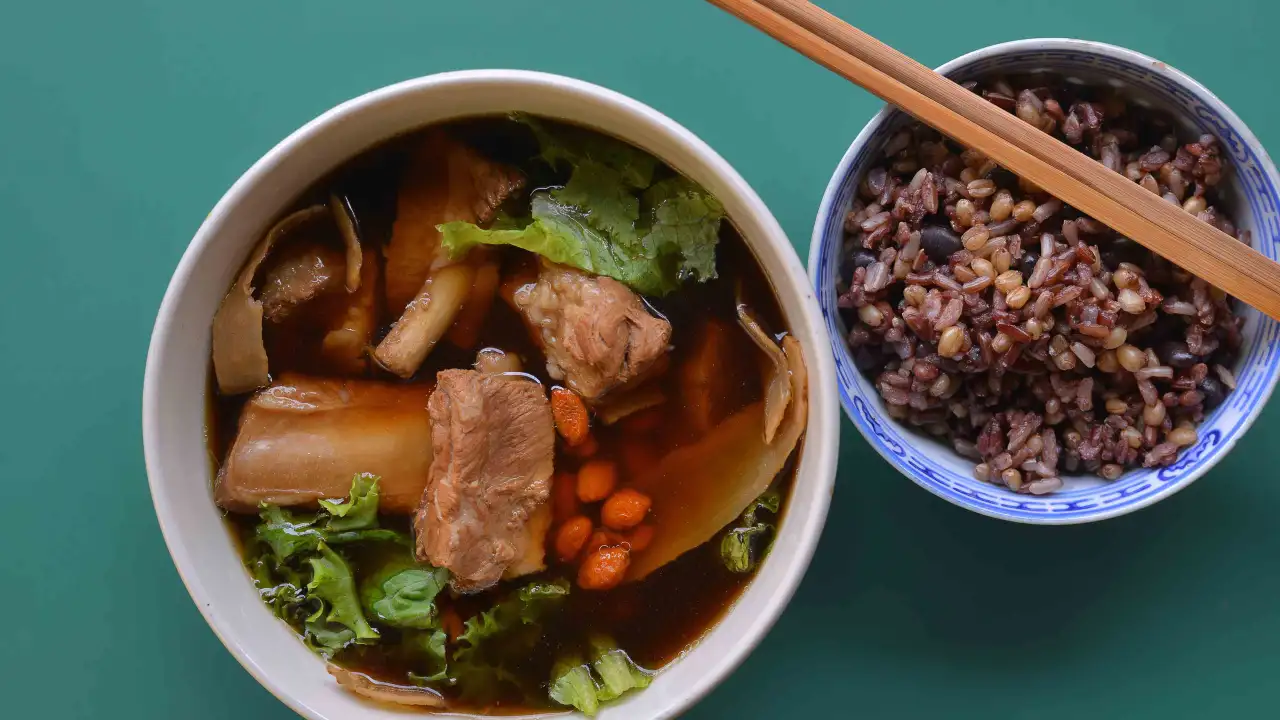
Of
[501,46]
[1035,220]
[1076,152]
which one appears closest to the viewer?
[1076,152]

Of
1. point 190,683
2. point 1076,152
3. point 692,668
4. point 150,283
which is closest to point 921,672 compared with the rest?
point 692,668

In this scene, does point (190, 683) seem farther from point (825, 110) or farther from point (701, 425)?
point (825, 110)

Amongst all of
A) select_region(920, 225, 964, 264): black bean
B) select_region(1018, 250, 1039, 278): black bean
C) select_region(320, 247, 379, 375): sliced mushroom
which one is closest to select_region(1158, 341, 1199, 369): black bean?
select_region(1018, 250, 1039, 278): black bean

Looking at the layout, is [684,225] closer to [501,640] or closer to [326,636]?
[501,640]

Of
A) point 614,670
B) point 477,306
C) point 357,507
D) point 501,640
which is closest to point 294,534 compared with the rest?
point 357,507

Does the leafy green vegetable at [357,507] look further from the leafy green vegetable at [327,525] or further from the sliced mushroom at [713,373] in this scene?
the sliced mushroom at [713,373]

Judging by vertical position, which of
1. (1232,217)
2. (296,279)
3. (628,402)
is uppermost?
(1232,217)
